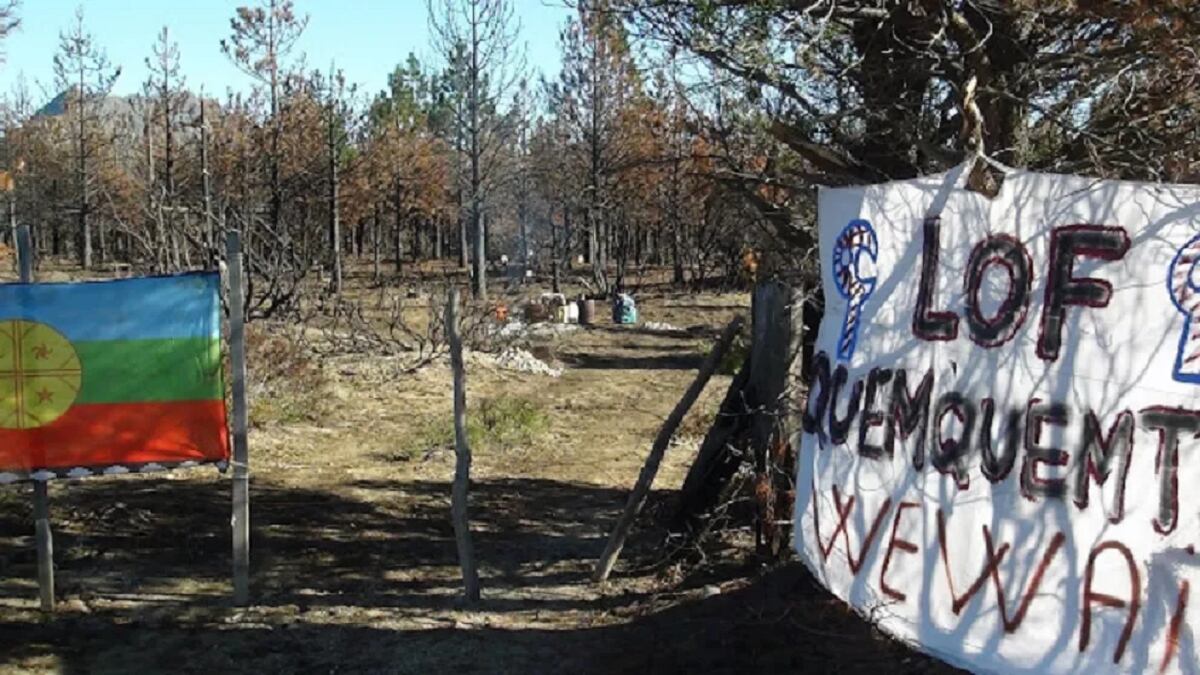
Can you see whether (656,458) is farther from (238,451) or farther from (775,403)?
(238,451)

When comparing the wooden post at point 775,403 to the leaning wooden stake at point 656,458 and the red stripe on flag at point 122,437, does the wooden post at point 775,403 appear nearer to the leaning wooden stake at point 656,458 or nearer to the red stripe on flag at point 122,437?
the leaning wooden stake at point 656,458

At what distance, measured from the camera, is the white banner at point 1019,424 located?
2738mm

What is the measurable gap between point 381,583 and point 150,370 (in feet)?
6.13

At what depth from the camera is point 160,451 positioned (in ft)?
19.4

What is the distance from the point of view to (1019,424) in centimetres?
302

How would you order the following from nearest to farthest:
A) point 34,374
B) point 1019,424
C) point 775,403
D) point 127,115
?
point 1019,424, point 34,374, point 775,403, point 127,115

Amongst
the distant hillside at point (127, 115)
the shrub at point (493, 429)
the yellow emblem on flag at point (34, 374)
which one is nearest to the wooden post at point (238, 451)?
the yellow emblem on flag at point (34, 374)

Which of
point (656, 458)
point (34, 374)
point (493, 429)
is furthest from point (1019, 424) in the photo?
point (493, 429)

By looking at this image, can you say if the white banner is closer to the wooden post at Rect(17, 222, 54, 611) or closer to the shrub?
the wooden post at Rect(17, 222, 54, 611)

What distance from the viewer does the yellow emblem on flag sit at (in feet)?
18.9

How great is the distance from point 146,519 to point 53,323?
2399 millimetres

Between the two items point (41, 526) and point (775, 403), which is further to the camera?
point (775, 403)

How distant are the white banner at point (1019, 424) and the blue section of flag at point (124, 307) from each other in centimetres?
373

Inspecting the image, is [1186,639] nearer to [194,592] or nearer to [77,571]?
[194,592]
